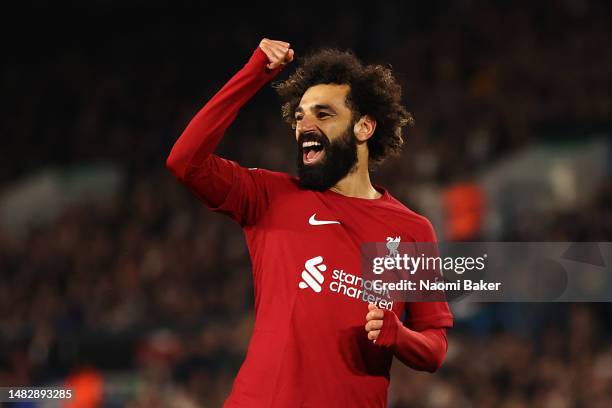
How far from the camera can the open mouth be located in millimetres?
3557

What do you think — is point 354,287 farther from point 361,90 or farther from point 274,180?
point 361,90

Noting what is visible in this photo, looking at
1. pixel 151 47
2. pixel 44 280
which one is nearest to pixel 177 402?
pixel 44 280

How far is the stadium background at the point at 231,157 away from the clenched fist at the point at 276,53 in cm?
463

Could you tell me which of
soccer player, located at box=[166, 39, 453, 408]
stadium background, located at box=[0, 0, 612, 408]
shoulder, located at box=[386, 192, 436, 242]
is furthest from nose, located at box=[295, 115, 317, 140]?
stadium background, located at box=[0, 0, 612, 408]

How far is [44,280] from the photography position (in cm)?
1126

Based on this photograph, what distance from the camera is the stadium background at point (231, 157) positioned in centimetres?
817

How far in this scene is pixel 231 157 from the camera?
1270cm

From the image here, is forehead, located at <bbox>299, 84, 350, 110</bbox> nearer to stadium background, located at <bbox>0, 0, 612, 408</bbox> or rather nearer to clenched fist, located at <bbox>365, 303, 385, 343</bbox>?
clenched fist, located at <bbox>365, 303, 385, 343</bbox>

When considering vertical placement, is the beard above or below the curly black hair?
below

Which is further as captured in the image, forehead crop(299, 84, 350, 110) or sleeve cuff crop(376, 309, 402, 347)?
forehead crop(299, 84, 350, 110)

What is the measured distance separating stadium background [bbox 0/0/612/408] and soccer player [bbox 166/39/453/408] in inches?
162

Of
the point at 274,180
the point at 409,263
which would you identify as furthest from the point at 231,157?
the point at 409,263

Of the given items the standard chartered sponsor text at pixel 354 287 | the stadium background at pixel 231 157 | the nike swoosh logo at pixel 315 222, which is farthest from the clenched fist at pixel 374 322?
the stadium background at pixel 231 157

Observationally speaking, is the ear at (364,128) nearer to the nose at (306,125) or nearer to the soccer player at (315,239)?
the soccer player at (315,239)
